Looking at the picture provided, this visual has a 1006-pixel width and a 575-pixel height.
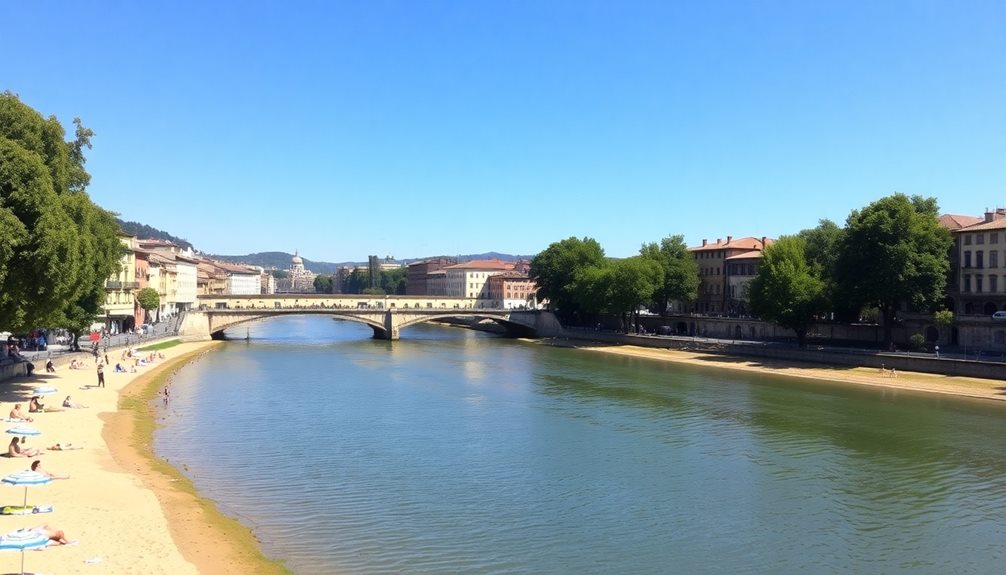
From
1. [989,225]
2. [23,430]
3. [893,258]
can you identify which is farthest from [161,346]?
[989,225]

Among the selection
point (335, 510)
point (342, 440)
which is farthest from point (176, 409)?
point (335, 510)


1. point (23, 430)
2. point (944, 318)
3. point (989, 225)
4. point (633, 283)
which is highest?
point (989, 225)

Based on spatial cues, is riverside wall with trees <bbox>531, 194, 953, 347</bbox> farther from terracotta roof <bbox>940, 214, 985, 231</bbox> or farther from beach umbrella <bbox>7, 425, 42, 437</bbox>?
beach umbrella <bbox>7, 425, 42, 437</bbox>

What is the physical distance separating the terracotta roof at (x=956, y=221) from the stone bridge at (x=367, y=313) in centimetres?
4567

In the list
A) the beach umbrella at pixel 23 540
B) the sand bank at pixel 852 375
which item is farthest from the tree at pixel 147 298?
the beach umbrella at pixel 23 540

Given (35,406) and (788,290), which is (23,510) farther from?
(788,290)

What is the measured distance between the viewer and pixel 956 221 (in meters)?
67.1

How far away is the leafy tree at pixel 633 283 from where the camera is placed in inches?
3314

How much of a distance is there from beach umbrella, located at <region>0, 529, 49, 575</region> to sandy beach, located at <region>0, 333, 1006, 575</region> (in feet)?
3.98

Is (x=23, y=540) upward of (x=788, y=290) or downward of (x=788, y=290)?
downward

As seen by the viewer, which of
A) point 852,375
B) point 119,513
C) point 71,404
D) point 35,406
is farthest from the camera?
point 852,375

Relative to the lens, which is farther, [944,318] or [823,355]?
[823,355]

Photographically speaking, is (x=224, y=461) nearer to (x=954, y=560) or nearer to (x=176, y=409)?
(x=176, y=409)

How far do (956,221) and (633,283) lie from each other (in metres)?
30.0
